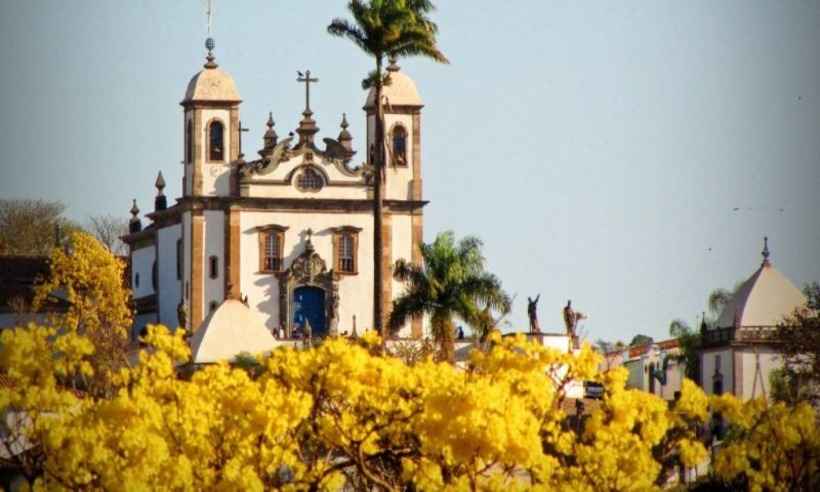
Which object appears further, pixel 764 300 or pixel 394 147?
pixel 394 147

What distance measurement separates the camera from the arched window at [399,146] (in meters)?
104

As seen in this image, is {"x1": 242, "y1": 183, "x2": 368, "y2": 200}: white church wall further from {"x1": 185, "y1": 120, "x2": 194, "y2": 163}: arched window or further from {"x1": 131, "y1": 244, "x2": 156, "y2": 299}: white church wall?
{"x1": 131, "y1": 244, "x2": 156, "y2": 299}: white church wall

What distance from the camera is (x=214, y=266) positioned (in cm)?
10212

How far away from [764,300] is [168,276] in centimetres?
2166

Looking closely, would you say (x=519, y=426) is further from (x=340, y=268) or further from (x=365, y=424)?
(x=340, y=268)

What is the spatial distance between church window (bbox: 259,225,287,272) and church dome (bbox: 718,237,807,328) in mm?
15441

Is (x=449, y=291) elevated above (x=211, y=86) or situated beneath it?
situated beneath

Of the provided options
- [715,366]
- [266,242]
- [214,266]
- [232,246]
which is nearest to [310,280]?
[266,242]

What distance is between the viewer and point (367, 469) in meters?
43.4

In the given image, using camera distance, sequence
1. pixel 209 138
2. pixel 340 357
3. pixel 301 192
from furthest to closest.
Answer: pixel 301 192 < pixel 209 138 < pixel 340 357

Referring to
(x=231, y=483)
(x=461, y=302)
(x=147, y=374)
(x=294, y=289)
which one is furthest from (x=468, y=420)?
(x=294, y=289)

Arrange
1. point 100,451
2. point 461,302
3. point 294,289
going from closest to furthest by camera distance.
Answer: point 100,451 < point 461,302 < point 294,289

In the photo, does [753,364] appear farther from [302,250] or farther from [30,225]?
[30,225]

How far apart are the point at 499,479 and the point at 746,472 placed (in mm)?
4148
